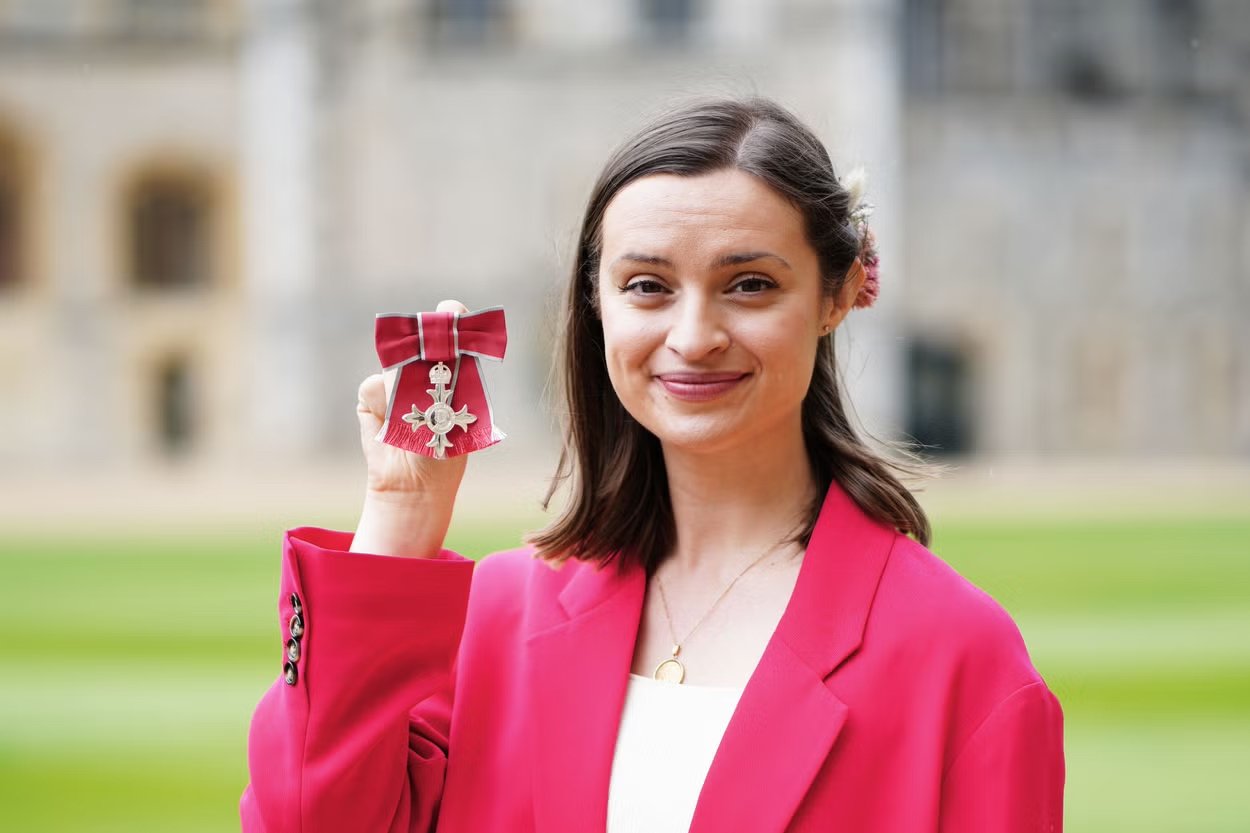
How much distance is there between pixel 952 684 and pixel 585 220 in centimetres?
78

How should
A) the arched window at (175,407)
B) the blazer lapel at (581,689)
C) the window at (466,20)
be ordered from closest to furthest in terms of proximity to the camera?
the blazer lapel at (581,689)
the window at (466,20)
the arched window at (175,407)

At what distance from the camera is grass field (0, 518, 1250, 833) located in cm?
616

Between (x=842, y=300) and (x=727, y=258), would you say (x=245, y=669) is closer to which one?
(x=842, y=300)

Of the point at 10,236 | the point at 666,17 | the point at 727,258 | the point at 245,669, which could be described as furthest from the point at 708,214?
the point at 10,236

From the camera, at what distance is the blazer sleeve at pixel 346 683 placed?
193 cm

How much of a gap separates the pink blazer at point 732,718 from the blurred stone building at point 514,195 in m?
24.4

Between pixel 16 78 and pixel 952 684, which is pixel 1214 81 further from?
pixel 952 684

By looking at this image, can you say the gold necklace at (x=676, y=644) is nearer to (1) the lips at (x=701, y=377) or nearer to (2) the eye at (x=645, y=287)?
(1) the lips at (x=701, y=377)

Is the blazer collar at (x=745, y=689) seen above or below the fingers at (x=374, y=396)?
below

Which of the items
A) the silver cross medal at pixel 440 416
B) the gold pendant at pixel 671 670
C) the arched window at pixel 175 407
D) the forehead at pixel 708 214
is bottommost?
the arched window at pixel 175 407

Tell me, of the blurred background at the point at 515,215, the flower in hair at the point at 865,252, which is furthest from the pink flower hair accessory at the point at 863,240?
the blurred background at the point at 515,215

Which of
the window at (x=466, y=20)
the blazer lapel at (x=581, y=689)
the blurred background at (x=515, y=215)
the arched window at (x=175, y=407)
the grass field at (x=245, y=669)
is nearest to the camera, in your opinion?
the blazer lapel at (x=581, y=689)

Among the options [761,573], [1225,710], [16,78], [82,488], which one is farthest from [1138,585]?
[16,78]

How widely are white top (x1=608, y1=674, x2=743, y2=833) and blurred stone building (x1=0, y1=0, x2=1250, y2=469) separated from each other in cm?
2444
